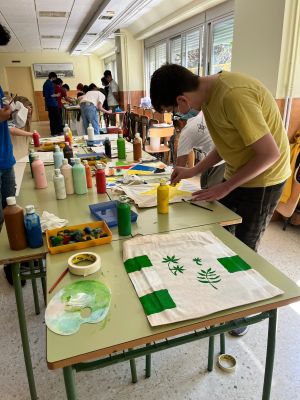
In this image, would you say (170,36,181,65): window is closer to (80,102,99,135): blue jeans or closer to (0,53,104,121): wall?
(80,102,99,135): blue jeans

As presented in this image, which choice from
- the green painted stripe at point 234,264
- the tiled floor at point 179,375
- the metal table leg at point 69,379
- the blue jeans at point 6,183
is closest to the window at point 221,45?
the blue jeans at point 6,183

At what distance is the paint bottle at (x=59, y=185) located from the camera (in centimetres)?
157

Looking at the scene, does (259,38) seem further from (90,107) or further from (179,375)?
(90,107)

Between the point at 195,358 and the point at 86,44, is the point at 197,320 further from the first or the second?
the point at 86,44

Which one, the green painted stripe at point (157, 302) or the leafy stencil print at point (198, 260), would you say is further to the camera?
the leafy stencil print at point (198, 260)

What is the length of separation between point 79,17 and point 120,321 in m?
7.06

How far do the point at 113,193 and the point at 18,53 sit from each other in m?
12.2

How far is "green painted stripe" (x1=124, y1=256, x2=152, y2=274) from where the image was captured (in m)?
0.99

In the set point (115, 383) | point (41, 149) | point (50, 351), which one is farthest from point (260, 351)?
point (41, 149)

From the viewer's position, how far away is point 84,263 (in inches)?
40.3

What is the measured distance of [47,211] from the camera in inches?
57.4

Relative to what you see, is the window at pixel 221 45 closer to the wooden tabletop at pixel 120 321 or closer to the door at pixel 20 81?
the wooden tabletop at pixel 120 321

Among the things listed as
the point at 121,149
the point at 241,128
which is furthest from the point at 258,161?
the point at 121,149

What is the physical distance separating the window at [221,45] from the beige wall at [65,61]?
884 centimetres
